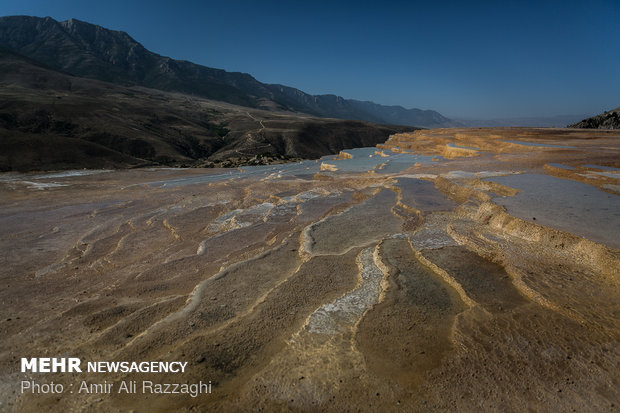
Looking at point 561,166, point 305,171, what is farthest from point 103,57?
point 561,166

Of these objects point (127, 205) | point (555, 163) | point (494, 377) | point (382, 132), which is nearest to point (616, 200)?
point (555, 163)

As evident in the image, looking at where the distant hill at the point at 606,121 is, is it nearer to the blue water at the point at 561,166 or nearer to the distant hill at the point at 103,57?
the blue water at the point at 561,166

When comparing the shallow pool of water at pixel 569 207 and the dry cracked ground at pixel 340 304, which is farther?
the shallow pool of water at pixel 569 207

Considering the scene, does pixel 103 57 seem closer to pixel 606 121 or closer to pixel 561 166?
pixel 606 121

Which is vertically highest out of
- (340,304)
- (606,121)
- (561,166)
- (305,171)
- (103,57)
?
(103,57)

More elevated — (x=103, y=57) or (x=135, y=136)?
(x=103, y=57)

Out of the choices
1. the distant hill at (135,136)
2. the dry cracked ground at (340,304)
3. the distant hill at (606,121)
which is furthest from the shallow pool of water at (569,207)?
the distant hill at (606,121)
